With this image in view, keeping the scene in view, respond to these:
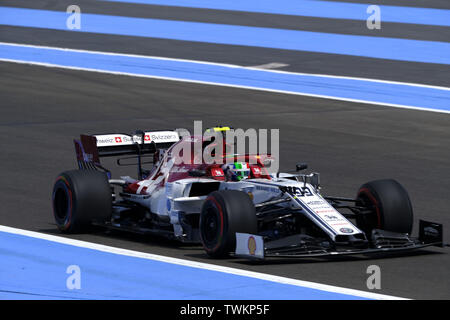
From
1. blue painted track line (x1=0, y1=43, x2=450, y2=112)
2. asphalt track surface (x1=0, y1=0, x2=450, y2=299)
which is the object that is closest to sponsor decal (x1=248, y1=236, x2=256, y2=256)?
asphalt track surface (x1=0, y1=0, x2=450, y2=299)

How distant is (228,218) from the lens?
10836mm

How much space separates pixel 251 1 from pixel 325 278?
2621 cm

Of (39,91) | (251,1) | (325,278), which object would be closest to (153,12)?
→ (251,1)

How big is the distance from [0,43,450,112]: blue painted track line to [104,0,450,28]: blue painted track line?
6.63 meters

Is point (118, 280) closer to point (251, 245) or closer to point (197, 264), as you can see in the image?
point (197, 264)

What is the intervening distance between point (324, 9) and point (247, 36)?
4700mm

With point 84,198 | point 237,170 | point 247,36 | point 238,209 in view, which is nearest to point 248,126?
point 237,170

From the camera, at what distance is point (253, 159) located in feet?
40.6

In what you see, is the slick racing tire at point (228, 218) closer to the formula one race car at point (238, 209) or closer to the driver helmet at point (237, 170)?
the formula one race car at point (238, 209)

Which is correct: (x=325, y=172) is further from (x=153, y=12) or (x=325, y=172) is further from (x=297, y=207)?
(x=153, y=12)

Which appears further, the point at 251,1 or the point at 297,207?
the point at 251,1

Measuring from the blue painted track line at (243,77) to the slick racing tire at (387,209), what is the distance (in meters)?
11.1

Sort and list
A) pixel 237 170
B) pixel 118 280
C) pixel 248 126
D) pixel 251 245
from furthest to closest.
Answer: pixel 248 126 → pixel 237 170 → pixel 251 245 → pixel 118 280

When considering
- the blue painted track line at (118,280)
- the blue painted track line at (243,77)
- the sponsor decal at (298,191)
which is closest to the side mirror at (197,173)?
the sponsor decal at (298,191)
